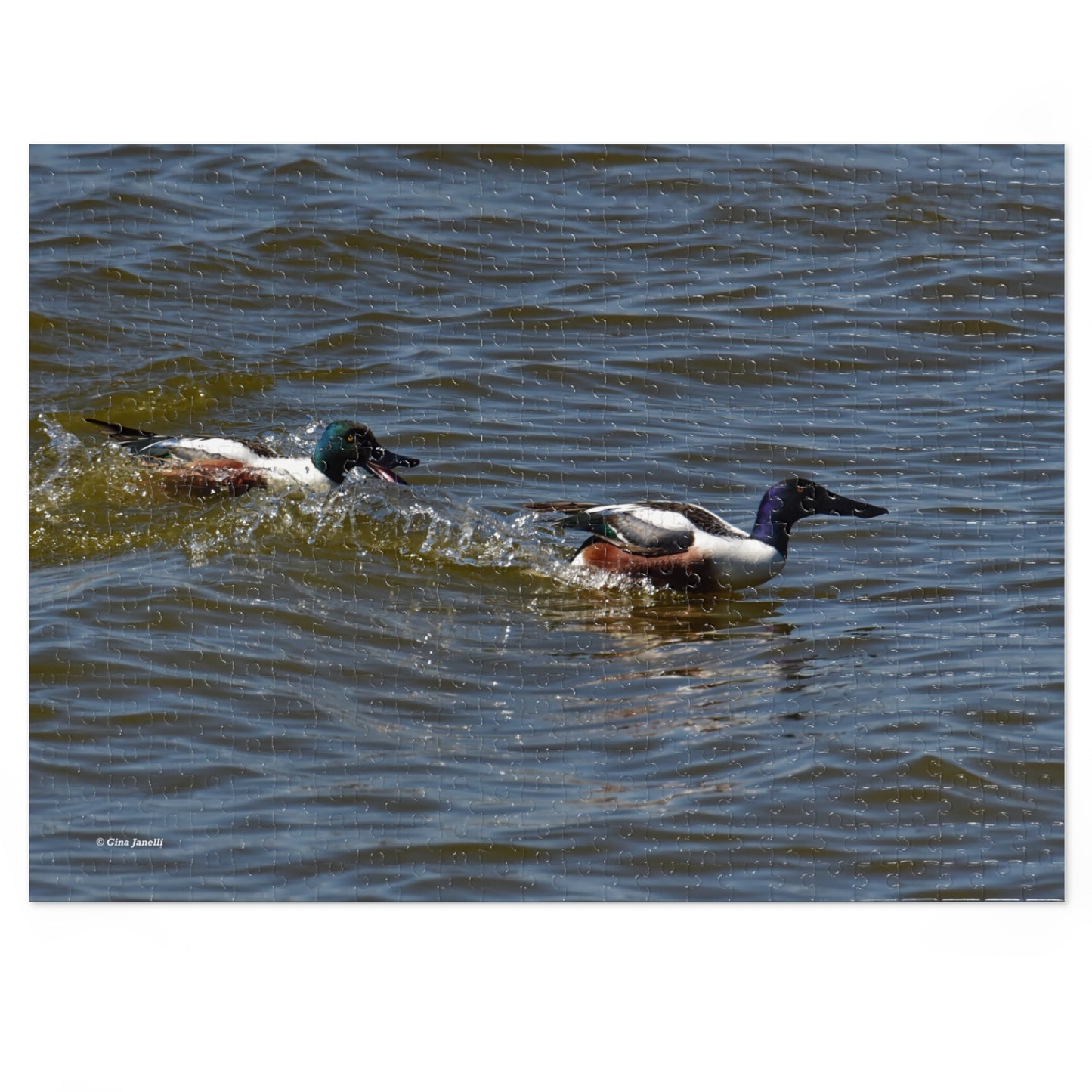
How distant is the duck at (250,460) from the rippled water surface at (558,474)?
6 cm

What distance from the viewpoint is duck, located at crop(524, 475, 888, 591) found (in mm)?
4453

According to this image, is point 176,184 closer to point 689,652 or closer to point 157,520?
point 157,520

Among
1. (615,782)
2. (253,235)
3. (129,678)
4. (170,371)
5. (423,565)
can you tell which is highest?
(253,235)

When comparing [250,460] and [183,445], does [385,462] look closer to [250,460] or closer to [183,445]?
[250,460]

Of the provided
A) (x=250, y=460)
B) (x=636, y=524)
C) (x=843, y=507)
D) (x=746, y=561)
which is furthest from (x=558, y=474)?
(x=250, y=460)

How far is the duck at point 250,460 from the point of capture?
14.8ft

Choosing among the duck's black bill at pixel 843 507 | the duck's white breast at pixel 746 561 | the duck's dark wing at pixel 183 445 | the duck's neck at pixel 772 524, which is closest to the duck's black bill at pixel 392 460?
the duck's dark wing at pixel 183 445

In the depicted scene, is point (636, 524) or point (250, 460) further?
point (250, 460)

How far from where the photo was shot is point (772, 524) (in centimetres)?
450

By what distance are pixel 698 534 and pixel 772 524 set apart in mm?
235

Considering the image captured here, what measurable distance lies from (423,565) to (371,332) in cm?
75

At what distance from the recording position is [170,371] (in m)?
4.45

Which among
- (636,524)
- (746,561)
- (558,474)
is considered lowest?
(746,561)
